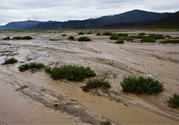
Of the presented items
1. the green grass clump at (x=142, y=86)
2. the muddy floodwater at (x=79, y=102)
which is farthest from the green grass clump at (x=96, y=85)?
the green grass clump at (x=142, y=86)

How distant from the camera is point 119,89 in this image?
458cm

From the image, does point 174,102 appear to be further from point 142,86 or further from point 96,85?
point 96,85

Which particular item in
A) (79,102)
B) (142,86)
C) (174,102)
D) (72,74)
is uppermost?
(72,74)

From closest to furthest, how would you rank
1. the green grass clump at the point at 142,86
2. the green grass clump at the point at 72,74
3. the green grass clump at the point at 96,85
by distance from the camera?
1. the green grass clump at the point at 142,86
2. the green grass clump at the point at 96,85
3. the green grass clump at the point at 72,74

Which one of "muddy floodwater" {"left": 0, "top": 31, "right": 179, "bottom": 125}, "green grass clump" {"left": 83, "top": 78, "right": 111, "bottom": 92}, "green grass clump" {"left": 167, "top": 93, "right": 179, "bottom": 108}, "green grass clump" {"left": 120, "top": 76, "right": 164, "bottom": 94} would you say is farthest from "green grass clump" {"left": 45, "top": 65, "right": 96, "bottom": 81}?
"green grass clump" {"left": 167, "top": 93, "right": 179, "bottom": 108}

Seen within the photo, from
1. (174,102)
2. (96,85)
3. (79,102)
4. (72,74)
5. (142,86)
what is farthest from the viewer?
(72,74)

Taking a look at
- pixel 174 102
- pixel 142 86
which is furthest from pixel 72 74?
pixel 174 102

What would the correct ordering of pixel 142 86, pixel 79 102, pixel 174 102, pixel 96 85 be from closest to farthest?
1. pixel 174 102
2. pixel 79 102
3. pixel 142 86
4. pixel 96 85

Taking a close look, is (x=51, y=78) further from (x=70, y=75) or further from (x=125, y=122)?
(x=125, y=122)

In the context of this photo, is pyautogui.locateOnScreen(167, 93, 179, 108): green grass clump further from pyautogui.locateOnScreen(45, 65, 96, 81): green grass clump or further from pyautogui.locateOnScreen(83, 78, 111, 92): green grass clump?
pyautogui.locateOnScreen(45, 65, 96, 81): green grass clump

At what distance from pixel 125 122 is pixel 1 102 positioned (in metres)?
3.29

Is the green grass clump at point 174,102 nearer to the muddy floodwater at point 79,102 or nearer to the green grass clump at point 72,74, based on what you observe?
the muddy floodwater at point 79,102

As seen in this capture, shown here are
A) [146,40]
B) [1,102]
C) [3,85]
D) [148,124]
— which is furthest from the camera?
[146,40]

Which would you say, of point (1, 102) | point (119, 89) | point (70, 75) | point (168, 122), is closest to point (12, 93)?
point (1, 102)
